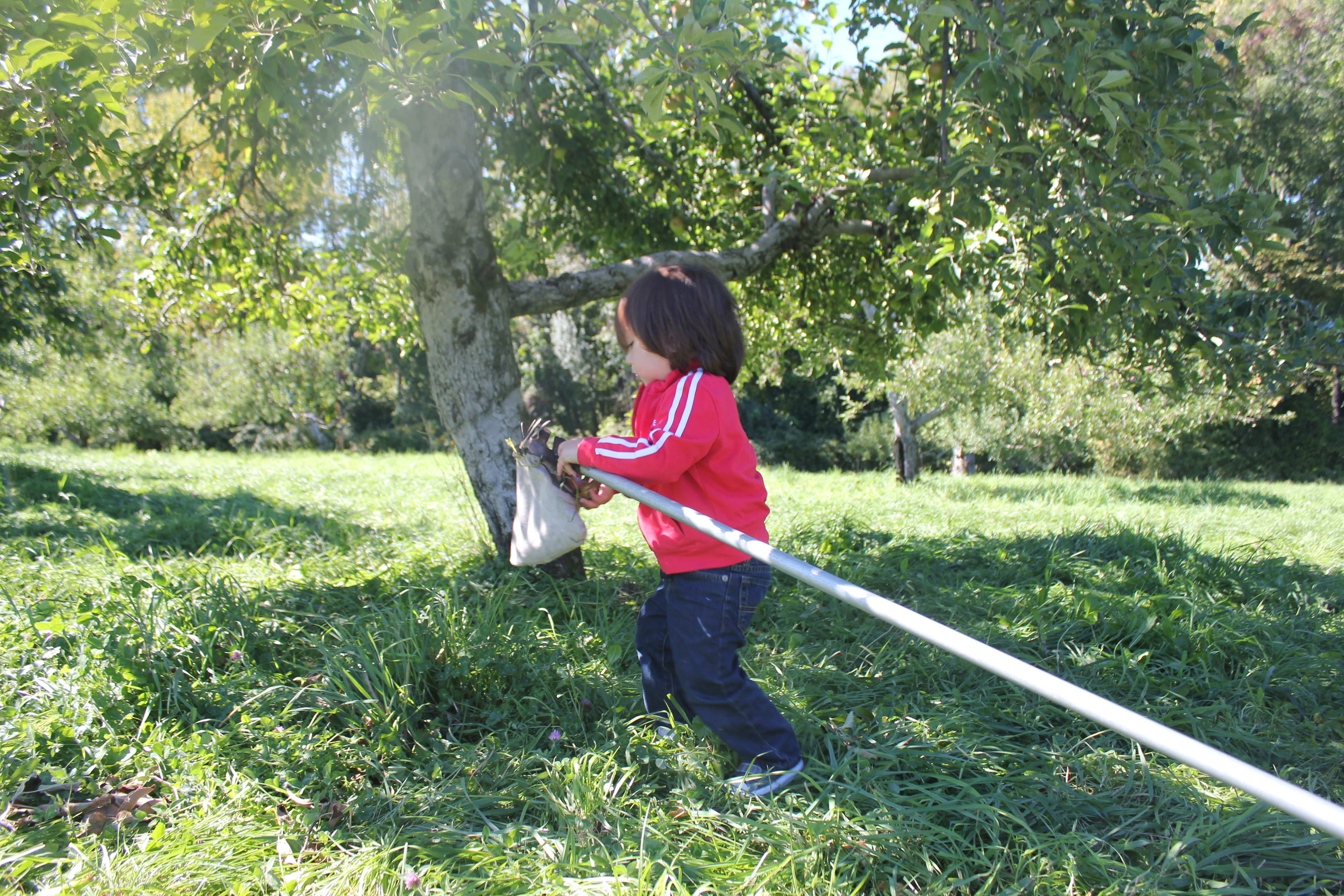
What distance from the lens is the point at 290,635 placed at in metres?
2.91

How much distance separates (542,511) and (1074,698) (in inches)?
59.8

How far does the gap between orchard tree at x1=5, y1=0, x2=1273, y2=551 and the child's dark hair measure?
69 centimetres

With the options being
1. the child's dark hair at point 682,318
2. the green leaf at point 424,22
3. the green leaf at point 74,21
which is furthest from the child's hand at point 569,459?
the green leaf at point 74,21

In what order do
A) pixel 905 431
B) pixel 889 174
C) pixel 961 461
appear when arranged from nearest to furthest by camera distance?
1. pixel 889 174
2. pixel 905 431
3. pixel 961 461

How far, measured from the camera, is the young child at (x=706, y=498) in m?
2.11

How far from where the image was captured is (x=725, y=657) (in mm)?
2137

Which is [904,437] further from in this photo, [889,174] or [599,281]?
[599,281]

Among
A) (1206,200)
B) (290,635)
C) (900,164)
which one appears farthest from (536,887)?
(900,164)

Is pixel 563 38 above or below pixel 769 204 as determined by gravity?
below

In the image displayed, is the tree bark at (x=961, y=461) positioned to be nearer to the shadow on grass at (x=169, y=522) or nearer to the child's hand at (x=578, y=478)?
the shadow on grass at (x=169, y=522)

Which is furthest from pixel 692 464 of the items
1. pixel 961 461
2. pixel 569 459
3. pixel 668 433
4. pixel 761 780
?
pixel 961 461

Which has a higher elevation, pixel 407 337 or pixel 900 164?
pixel 900 164

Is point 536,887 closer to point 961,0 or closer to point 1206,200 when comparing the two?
point 961,0

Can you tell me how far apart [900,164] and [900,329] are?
1.62 metres
